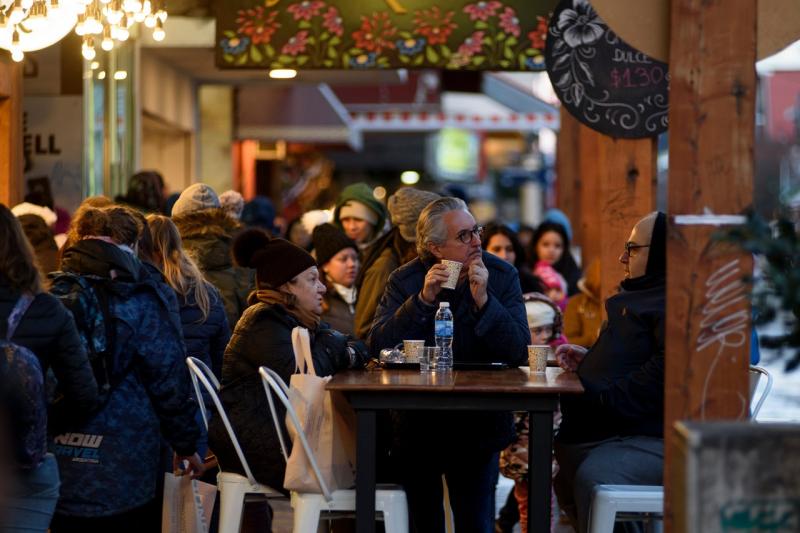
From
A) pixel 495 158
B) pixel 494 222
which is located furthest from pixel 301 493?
pixel 495 158

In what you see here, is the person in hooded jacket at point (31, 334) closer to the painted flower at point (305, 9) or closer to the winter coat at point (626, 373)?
the winter coat at point (626, 373)

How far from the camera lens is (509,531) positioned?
883 centimetres

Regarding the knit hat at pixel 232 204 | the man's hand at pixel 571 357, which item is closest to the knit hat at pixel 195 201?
the knit hat at pixel 232 204

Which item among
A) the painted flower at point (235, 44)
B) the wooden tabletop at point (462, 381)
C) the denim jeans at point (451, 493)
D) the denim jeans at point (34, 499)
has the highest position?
the painted flower at point (235, 44)

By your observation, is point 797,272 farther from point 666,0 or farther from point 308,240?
point 308,240

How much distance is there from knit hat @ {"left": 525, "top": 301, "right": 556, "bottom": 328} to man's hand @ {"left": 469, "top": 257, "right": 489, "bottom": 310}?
1.74 metres

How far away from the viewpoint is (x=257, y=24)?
991 centimetres

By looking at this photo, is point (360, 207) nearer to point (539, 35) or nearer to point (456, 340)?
point (539, 35)

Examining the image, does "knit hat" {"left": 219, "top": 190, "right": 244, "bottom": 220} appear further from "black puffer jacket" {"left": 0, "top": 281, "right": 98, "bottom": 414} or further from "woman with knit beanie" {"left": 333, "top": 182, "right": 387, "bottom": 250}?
"black puffer jacket" {"left": 0, "top": 281, "right": 98, "bottom": 414}

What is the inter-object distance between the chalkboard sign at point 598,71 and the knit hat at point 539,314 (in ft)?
3.30

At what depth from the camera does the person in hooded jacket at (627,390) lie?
5906 millimetres

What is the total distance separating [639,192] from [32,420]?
4.17 m

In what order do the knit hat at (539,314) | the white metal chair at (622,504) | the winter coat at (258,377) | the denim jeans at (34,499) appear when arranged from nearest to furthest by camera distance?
the denim jeans at (34,499), the white metal chair at (622,504), the winter coat at (258,377), the knit hat at (539,314)

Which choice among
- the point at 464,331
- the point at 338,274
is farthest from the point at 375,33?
the point at 464,331
